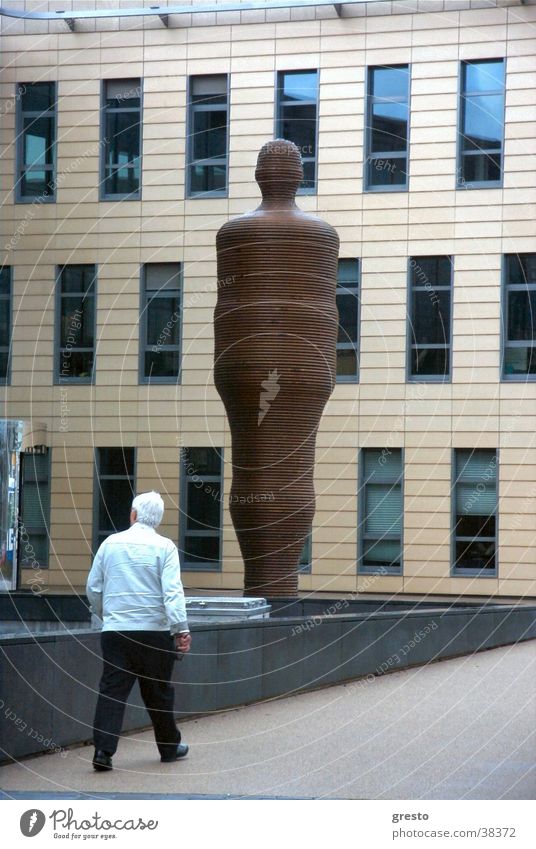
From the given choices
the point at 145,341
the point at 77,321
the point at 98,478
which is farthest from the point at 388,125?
the point at 98,478

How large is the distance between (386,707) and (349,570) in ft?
3.88

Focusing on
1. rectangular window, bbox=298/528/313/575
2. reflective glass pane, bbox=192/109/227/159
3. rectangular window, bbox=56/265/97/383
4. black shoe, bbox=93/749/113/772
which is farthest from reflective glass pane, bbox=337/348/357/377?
black shoe, bbox=93/749/113/772

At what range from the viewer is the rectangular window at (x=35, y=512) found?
10.1 m

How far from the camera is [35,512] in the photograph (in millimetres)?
10117

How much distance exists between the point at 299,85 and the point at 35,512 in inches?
127

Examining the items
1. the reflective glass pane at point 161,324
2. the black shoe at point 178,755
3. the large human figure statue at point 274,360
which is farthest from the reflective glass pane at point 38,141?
the black shoe at point 178,755

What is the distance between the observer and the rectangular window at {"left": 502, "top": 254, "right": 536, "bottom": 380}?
A: 10258 mm

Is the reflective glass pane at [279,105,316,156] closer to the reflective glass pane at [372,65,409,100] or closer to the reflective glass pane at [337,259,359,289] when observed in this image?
the reflective glass pane at [372,65,409,100]

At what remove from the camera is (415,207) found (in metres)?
10.8

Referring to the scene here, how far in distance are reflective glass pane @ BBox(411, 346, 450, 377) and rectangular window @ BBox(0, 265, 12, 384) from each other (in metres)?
2.53

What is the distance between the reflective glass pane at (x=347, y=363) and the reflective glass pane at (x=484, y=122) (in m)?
2.08

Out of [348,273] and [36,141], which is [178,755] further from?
[348,273]
